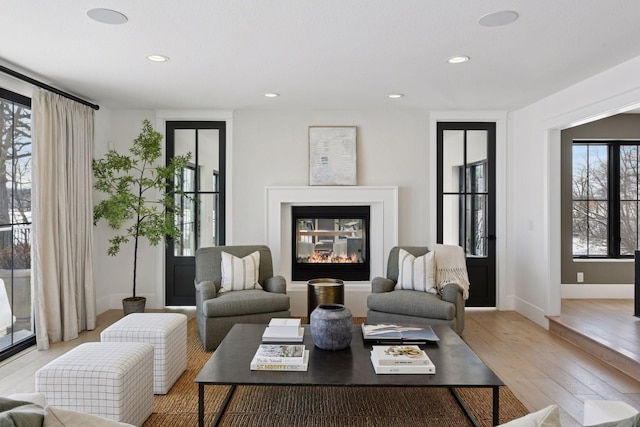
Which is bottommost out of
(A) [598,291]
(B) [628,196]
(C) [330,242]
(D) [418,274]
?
(A) [598,291]

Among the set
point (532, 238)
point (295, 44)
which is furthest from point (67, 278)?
point (532, 238)

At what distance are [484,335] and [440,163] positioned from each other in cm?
209

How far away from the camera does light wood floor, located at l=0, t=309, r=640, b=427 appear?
3004 mm

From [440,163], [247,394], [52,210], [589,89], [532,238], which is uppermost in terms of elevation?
[589,89]

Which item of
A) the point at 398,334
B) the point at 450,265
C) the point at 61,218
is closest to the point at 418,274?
the point at 450,265

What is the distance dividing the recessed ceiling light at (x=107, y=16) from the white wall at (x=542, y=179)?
12.2ft

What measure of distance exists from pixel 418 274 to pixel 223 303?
6.20 feet

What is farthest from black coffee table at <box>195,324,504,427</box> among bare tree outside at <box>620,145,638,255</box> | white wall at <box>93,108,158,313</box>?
bare tree outside at <box>620,145,638,255</box>

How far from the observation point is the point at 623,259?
5.78 metres

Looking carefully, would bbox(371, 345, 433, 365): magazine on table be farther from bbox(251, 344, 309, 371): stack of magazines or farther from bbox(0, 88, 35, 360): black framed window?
bbox(0, 88, 35, 360): black framed window

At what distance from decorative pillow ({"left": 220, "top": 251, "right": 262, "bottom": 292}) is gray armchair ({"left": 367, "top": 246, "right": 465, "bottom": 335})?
1.19 meters

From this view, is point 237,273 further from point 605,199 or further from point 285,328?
point 605,199

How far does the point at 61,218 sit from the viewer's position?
4215 millimetres

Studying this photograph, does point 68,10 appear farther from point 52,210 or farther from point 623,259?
point 623,259
